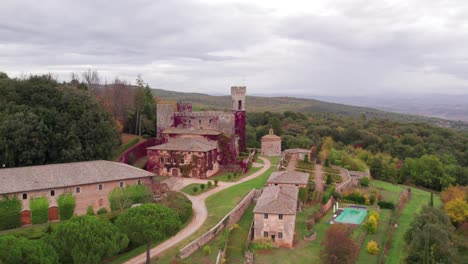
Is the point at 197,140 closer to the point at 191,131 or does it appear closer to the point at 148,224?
the point at 191,131

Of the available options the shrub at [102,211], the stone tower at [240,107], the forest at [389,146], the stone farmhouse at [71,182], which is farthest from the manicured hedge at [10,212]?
the forest at [389,146]

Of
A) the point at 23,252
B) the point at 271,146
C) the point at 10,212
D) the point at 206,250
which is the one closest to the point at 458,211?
the point at 206,250

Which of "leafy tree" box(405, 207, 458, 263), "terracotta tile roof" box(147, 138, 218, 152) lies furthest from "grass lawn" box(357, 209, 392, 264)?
"terracotta tile roof" box(147, 138, 218, 152)

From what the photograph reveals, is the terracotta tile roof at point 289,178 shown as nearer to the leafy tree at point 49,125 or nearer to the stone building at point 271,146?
the leafy tree at point 49,125

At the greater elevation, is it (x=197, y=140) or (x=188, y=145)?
(x=197, y=140)

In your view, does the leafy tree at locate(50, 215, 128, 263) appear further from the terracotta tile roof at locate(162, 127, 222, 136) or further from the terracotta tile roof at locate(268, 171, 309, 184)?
the terracotta tile roof at locate(162, 127, 222, 136)

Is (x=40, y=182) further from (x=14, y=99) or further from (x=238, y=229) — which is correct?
(x=238, y=229)
